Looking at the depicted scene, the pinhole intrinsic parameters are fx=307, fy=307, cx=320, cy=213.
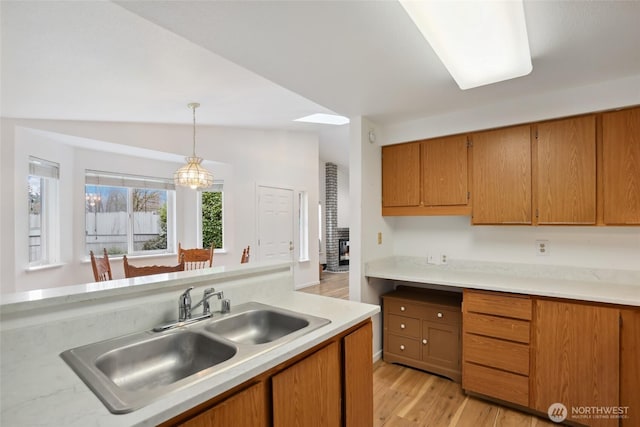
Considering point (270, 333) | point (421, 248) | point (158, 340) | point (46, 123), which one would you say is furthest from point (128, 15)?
point (421, 248)

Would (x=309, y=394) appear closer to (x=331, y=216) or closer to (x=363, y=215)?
(x=363, y=215)

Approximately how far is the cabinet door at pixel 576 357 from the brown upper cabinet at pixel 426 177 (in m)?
1.00

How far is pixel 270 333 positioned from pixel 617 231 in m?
2.60

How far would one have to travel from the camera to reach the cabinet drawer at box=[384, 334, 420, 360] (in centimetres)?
274

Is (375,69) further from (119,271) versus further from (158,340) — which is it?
(119,271)

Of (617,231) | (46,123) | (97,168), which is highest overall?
(46,123)

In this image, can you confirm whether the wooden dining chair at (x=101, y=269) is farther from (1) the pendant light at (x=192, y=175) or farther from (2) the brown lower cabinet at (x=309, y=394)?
(2) the brown lower cabinet at (x=309, y=394)

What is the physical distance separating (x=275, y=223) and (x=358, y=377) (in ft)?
14.0

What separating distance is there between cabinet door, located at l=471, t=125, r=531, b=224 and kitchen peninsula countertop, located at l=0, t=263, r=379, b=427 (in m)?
1.52

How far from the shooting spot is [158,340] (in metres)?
1.24

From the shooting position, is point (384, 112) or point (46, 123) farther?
point (46, 123)

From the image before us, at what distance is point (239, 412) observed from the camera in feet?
3.18

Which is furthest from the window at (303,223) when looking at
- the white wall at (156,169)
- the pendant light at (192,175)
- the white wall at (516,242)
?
the white wall at (516,242)

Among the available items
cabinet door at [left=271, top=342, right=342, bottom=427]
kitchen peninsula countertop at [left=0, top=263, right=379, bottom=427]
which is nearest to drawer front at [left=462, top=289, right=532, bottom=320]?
kitchen peninsula countertop at [left=0, top=263, right=379, bottom=427]
